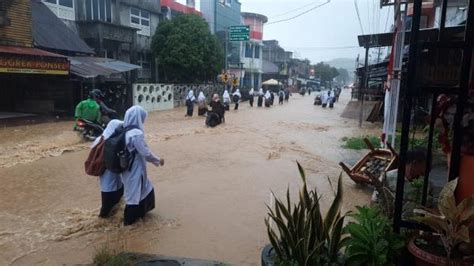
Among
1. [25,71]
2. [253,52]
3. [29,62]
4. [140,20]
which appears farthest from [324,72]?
[25,71]

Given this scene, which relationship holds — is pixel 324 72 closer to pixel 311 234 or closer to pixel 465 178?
pixel 465 178

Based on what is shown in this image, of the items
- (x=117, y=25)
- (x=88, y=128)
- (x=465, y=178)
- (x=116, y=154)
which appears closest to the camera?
(x=465, y=178)

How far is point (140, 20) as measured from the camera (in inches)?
1133

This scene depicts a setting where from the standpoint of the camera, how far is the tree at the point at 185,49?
2747cm

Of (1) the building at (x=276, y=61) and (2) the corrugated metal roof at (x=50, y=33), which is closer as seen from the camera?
(2) the corrugated metal roof at (x=50, y=33)

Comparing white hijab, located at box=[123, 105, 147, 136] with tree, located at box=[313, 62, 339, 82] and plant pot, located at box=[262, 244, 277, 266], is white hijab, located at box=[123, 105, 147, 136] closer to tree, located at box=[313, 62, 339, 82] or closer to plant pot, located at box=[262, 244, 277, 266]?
plant pot, located at box=[262, 244, 277, 266]

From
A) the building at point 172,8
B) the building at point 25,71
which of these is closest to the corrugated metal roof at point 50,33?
the building at point 25,71

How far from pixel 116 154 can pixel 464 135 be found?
3.63 meters

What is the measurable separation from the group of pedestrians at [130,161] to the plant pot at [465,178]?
3400mm

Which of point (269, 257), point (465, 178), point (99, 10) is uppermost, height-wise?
point (99, 10)

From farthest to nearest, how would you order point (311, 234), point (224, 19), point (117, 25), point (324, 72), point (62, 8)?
point (324, 72), point (224, 19), point (117, 25), point (62, 8), point (311, 234)

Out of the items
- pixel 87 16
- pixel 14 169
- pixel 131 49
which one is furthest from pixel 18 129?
pixel 131 49

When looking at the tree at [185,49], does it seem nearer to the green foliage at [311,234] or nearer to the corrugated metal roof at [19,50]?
the corrugated metal roof at [19,50]

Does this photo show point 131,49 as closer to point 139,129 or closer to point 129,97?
point 129,97
